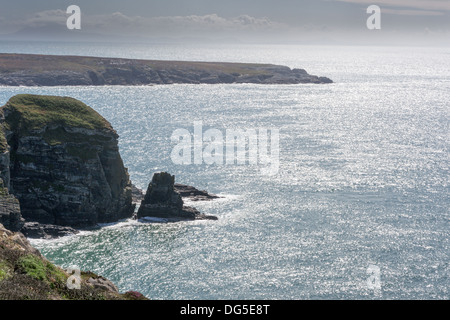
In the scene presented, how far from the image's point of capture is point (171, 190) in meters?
82.4

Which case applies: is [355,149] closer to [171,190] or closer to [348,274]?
[171,190]

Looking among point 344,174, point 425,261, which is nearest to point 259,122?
point 344,174

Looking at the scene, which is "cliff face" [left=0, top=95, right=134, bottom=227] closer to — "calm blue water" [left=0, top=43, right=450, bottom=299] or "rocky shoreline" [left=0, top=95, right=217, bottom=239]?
"rocky shoreline" [left=0, top=95, right=217, bottom=239]

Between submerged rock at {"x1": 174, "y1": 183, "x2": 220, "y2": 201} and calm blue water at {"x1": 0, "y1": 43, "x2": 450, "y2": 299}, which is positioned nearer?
calm blue water at {"x1": 0, "y1": 43, "x2": 450, "y2": 299}

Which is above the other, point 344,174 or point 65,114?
point 65,114

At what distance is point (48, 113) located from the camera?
84.0m

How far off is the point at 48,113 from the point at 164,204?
79.6ft

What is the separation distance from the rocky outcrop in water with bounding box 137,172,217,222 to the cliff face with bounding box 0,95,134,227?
3534mm

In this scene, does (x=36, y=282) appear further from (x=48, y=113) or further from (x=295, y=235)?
(x=48, y=113)

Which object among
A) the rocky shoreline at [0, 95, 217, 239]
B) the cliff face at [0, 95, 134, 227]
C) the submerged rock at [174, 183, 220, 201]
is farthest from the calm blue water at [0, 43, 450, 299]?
the cliff face at [0, 95, 134, 227]

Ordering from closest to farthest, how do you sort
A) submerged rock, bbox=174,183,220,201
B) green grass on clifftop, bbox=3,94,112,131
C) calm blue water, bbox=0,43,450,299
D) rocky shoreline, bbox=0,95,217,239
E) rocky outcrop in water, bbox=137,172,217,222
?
1. calm blue water, bbox=0,43,450,299
2. rocky shoreline, bbox=0,95,217,239
3. green grass on clifftop, bbox=3,94,112,131
4. rocky outcrop in water, bbox=137,172,217,222
5. submerged rock, bbox=174,183,220,201

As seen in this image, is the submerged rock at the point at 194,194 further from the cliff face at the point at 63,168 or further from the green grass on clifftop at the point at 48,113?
the green grass on clifftop at the point at 48,113

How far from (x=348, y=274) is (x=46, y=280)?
4410 cm

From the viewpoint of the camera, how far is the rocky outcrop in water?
81.9 metres
